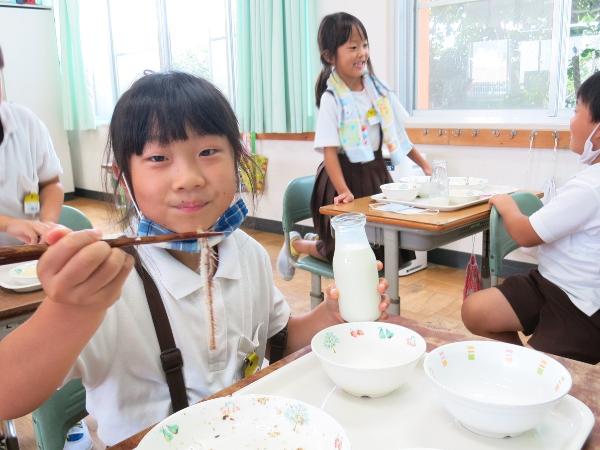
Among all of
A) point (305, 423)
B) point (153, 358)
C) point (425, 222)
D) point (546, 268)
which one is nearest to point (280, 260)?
point (425, 222)

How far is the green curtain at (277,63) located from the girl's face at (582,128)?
8.18 feet

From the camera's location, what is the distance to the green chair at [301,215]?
2.41 meters

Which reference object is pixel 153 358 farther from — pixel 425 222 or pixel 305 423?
pixel 425 222

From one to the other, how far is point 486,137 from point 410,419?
2.93m

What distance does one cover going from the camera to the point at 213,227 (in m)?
1.03

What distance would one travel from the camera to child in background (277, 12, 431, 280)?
2670 millimetres

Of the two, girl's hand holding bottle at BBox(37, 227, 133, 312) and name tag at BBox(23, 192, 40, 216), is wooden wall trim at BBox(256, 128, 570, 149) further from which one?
girl's hand holding bottle at BBox(37, 227, 133, 312)

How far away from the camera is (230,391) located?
82 centimetres

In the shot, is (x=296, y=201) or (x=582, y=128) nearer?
(x=582, y=128)

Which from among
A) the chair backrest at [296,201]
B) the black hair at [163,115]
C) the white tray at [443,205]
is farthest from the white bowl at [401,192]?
the black hair at [163,115]

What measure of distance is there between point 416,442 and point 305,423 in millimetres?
143

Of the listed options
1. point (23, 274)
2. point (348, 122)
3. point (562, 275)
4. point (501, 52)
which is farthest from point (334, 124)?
point (23, 274)

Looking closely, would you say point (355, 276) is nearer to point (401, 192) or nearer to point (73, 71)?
point (401, 192)

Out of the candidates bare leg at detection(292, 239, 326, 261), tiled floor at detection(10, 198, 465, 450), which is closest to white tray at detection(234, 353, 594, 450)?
bare leg at detection(292, 239, 326, 261)
